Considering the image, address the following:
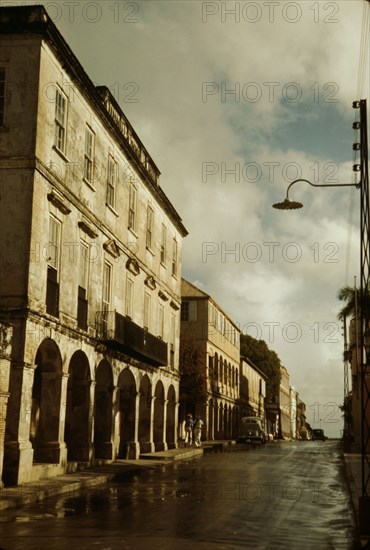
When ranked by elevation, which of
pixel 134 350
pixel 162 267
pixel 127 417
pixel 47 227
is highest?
pixel 162 267

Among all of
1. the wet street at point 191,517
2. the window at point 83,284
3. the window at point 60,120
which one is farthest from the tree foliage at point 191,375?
the window at point 60,120

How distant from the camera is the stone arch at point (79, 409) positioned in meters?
23.1

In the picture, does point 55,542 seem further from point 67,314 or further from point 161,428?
point 161,428

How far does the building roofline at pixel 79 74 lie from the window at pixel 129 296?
450 cm

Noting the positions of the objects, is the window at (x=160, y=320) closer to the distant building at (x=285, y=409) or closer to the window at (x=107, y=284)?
the window at (x=107, y=284)

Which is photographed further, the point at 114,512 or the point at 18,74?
the point at 18,74

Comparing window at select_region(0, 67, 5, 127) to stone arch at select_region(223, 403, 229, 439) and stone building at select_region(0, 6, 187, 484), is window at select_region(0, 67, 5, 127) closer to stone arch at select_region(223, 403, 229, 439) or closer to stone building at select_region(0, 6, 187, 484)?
stone building at select_region(0, 6, 187, 484)

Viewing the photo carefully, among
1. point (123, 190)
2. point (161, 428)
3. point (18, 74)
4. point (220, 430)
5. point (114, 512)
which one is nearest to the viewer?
point (114, 512)

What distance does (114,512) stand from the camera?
13016mm

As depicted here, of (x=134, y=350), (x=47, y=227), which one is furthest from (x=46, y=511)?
(x=134, y=350)

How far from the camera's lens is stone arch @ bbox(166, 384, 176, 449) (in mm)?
35969

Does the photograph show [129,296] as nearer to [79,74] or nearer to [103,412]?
[103,412]

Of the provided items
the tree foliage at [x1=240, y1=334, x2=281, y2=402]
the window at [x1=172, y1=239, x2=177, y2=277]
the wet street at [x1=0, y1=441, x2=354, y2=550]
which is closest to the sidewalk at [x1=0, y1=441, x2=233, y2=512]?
the wet street at [x1=0, y1=441, x2=354, y2=550]

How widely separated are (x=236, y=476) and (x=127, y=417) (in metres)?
8.37
